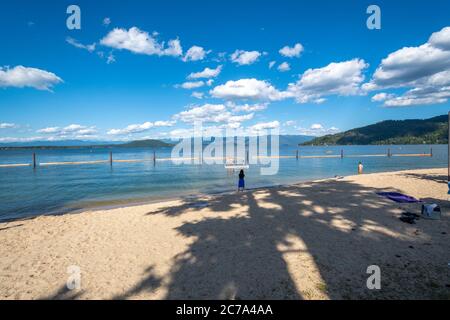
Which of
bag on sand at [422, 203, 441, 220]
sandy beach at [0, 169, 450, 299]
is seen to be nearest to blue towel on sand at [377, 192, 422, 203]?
sandy beach at [0, 169, 450, 299]

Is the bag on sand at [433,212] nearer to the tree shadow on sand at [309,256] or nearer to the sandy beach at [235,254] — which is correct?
the sandy beach at [235,254]

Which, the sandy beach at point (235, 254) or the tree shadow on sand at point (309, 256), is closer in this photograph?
the tree shadow on sand at point (309, 256)

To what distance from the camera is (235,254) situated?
261 inches

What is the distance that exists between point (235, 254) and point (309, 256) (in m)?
1.96

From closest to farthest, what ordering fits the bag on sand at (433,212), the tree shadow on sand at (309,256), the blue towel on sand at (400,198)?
the tree shadow on sand at (309,256) < the bag on sand at (433,212) < the blue towel on sand at (400,198)

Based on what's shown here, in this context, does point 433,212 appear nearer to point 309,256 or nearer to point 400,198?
point 400,198

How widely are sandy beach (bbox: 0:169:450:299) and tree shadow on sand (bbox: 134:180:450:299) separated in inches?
1.0

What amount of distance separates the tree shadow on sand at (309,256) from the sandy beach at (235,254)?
0.02 meters

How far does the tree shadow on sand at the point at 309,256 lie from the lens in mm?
4793

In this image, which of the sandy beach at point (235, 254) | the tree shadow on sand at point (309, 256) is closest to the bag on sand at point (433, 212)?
the sandy beach at point (235, 254)

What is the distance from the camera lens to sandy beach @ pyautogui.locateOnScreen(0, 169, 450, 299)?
4.94 metres

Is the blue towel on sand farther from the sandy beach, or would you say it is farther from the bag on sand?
the bag on sand
